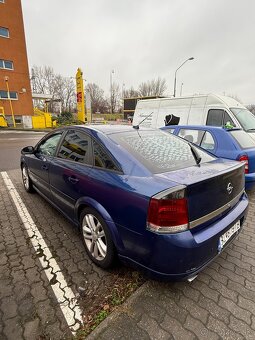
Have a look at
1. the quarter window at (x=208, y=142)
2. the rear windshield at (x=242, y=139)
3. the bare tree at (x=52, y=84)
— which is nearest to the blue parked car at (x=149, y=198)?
the quarter window at (x=208, y=142)

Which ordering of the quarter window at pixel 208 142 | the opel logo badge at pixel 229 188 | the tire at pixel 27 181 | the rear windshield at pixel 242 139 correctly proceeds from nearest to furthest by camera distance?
1. the opel logo badge at pixel 229 188
2. the rear windshield at pixel 242 139
3. the quarter window at pixel 208 142
4. the tire at pixel 27 181

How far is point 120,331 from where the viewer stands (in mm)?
1738

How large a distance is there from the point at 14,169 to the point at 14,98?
2164cm

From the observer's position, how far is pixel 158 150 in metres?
2.49

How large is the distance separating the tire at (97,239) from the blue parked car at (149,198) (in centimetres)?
1

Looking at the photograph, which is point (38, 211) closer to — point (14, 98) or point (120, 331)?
point (120, 331)

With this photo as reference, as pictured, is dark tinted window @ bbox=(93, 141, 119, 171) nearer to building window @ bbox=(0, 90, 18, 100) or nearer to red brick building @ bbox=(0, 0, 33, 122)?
red brick building @ bbox=(0, 0, 33, 122)

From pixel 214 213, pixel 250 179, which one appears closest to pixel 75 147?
pixel 214 213

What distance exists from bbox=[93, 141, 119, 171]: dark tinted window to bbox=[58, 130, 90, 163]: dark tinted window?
0.57 feet

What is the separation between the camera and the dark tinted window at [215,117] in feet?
24.4

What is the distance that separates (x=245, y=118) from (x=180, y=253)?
24.0 ft

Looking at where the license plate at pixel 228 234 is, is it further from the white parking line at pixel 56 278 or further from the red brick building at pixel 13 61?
the red brick building at pixel 13 61

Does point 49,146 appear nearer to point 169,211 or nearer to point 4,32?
point 169,211

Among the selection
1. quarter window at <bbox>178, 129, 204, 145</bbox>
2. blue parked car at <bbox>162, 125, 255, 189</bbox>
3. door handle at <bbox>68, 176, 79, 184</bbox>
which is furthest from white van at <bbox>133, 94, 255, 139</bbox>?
door handle at <bbox>68, 176, 79, 184</bbox>
